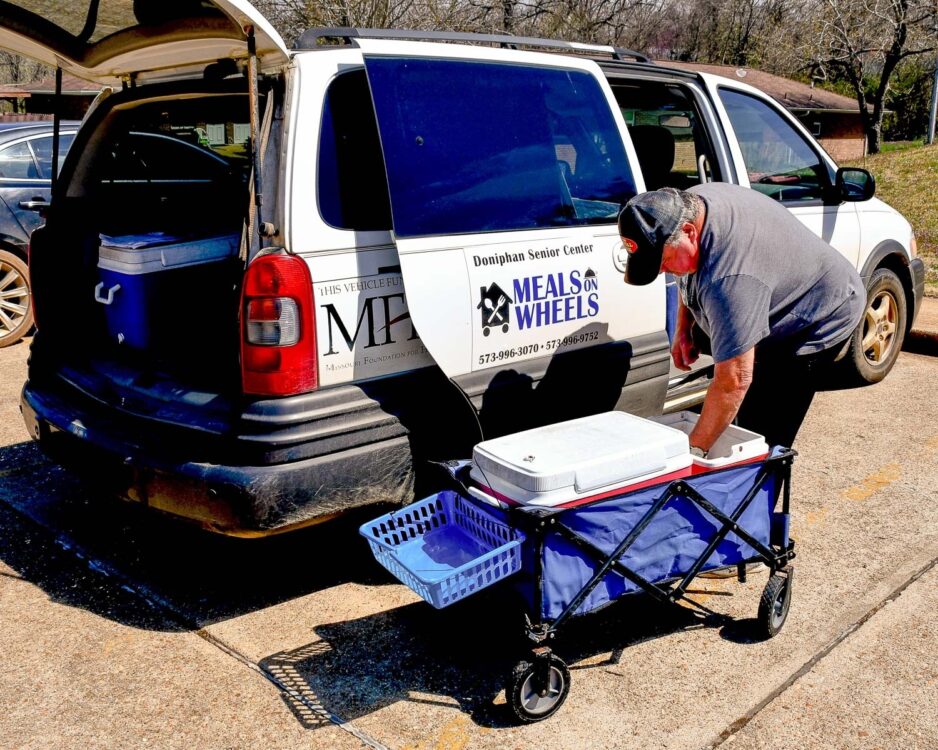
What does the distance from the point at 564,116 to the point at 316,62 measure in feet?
3.75

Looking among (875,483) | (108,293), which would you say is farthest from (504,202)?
(875,483)

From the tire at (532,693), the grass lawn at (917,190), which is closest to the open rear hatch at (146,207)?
the tire at (532,693)

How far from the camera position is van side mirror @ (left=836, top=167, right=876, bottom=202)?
497cm

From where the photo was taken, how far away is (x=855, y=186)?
4.96 metres

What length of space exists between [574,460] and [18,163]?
610 cm

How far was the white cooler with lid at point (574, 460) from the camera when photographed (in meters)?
2.79

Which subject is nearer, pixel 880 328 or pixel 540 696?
pixel 540 696

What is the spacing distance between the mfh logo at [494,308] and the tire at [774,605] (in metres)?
1.30

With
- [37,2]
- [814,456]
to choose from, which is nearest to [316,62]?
[37,2]

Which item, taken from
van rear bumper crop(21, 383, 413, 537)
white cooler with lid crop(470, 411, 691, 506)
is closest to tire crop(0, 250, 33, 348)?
van rear bumper crop(21, 383, 413, 537)

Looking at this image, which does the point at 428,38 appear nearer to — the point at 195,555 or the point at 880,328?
the point at 195,555

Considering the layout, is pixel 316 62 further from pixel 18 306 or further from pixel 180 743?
pixel 18 306

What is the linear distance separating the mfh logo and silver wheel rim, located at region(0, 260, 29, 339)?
5.22m

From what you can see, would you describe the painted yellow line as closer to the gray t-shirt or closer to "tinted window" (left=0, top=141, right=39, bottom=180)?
the gray t-shirt
